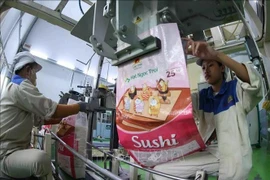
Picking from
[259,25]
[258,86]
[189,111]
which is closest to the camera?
[189,111]

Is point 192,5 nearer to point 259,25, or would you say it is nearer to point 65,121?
point 65,121

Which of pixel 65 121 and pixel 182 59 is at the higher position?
pixel 182 59

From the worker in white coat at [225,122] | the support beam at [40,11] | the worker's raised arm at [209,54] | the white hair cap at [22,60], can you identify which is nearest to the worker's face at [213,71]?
the worker in white coat at [225,122]

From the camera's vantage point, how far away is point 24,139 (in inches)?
52.1

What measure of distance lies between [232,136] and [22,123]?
1295 millimetres

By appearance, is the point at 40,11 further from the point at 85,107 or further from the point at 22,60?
the point at 85,107

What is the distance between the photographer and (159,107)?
1.90ft

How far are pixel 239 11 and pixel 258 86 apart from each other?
28 centimetres

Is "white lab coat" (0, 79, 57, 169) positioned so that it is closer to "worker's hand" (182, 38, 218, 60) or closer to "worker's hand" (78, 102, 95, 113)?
"worker's hand" (78, 102, 95, 113)

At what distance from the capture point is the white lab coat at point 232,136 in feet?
2.26

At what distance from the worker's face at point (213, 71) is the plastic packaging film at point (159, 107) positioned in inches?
12.8

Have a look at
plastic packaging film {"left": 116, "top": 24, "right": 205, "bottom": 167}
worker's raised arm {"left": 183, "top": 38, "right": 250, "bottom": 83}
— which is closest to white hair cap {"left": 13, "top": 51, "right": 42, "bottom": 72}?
plastic packaging film {"left": 116, "top": 24, "right": 205, "bottom": 167}

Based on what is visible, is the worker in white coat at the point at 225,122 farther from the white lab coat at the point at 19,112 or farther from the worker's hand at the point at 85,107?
the white lab coat at the point at 19,112

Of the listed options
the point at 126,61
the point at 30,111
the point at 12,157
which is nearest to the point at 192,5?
the point at 126,61
